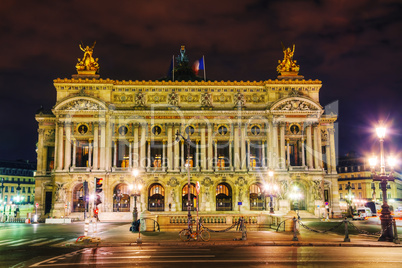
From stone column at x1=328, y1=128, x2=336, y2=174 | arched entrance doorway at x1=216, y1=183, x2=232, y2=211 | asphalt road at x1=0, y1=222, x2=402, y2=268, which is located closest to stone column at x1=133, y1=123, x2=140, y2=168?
arched entrance doorway at x1=216, y1=183, x2=232, y2=211

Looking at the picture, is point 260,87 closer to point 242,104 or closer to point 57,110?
point 242,104

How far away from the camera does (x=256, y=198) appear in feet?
213

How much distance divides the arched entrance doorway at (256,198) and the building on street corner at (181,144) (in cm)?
16

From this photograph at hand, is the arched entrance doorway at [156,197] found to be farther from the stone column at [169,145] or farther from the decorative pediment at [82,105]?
the decorative pediment at [82,105]

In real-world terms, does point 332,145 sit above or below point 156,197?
above

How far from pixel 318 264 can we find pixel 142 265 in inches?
306

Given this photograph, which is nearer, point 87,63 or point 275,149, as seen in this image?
point 275,149

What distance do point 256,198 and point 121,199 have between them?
21891 mm

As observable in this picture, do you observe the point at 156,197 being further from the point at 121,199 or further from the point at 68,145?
the point at 68,145

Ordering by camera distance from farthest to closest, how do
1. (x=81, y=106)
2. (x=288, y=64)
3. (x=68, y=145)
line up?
1. (x=288, y=64)
2. (x=81, y=106)
3. (x=68, y=145)

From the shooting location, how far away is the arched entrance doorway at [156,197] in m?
64.8

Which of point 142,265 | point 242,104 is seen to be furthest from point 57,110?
point 142,265

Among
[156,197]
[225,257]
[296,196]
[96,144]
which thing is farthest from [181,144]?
[225,257]

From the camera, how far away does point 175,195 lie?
209 feet
